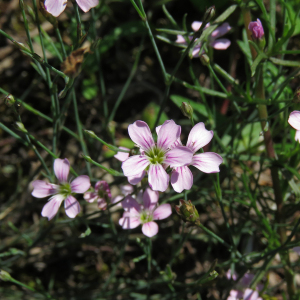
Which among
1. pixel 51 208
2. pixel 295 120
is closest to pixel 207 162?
pixel 295 120

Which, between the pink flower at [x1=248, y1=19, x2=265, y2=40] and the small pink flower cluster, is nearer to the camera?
the small pink flower cluster

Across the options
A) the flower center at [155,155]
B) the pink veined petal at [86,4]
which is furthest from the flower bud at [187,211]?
the pink veined petal at [86,4]

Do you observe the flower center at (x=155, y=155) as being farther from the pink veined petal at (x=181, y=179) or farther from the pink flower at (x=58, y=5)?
the pink flower at (x=58, y=5)

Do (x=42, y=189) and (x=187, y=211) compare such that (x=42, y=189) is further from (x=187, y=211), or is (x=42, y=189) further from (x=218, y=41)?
(x=218, y=41)

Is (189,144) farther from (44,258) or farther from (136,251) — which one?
(44,258)

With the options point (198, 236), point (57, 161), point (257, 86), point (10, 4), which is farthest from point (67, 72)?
point (10, 4)

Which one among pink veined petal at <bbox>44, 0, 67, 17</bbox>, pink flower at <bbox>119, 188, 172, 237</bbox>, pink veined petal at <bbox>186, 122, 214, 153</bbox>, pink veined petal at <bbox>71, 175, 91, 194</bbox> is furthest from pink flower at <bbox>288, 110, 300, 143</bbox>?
pink veined petal at <bbox>44, 0, 67, 17</bbox>

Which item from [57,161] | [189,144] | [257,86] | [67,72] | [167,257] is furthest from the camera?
[167,257]

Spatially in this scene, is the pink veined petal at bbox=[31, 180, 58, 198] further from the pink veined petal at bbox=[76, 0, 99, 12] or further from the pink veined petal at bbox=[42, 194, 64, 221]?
the pink veined petal at bbox=[76, 0, 99, 12]
